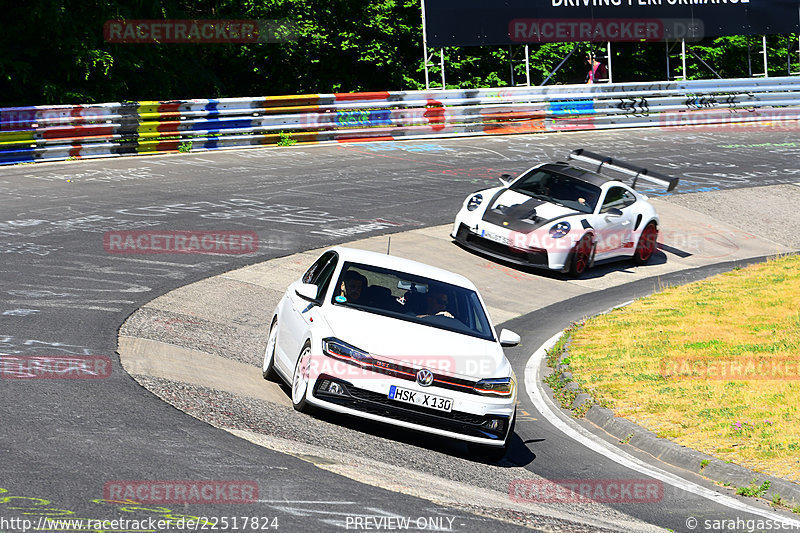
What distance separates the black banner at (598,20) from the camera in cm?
3278

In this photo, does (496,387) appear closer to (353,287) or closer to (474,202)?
(353,287)

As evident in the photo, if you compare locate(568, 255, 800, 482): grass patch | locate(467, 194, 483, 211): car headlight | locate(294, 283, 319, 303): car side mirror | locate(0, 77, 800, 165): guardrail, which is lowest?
locate(568, 255, 800, 482): grass patch

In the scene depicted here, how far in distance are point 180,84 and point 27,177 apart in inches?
491

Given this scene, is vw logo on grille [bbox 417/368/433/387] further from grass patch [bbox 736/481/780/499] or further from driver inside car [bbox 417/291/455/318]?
grass patch [bbox 736/481/780/499]

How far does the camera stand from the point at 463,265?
57.0 ft

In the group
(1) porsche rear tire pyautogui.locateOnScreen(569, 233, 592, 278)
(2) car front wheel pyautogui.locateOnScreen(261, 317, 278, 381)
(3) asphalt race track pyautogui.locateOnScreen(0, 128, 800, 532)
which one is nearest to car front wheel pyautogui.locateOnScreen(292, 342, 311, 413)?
(3) asphalt race track pyautogui.locateOnScreen(0, 128, 800, 532)

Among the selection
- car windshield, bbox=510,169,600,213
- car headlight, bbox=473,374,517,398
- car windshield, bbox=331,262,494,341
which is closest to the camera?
car headlight, bbox=473,374,517,398

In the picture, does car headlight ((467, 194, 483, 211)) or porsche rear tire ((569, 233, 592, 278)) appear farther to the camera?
car headlight ((467, 194, 483, 211))

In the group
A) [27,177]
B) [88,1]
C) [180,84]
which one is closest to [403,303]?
[27,177]

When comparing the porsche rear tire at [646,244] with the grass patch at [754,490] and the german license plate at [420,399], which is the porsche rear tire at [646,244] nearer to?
the grass patch at [754,490]

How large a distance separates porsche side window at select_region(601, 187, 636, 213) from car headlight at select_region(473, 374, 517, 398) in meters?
9.81

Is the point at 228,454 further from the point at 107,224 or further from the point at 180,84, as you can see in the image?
the point at 180,84

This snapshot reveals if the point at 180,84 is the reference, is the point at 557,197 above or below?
below

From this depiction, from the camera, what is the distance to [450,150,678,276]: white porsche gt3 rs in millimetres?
17250
